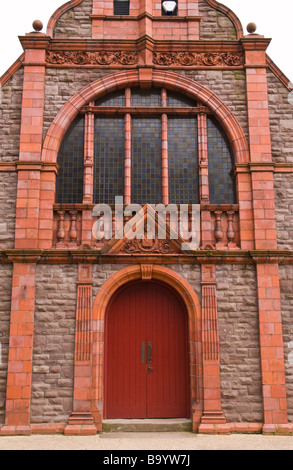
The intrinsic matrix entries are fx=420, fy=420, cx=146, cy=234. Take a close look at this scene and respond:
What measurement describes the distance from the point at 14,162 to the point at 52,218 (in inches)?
61.9

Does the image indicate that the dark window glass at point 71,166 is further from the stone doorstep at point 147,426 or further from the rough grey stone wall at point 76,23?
the stone doorstep at point 147,426

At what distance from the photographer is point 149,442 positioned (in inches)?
307

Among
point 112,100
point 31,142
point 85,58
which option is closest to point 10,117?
point 31,142

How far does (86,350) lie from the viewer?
862cm

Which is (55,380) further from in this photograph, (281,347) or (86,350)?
Result: (281,347)

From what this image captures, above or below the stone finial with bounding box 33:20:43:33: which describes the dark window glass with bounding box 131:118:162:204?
below

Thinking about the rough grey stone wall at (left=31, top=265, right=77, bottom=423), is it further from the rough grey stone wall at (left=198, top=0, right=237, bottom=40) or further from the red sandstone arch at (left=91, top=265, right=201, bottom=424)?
the rough grey stone wall at (left=198, top=0, right=237, bottom=40)

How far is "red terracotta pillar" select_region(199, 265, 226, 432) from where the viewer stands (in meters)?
8.45


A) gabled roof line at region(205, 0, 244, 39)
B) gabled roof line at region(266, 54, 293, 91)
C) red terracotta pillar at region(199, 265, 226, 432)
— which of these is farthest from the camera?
gabled roof line at region(205, 0, 244, 39)

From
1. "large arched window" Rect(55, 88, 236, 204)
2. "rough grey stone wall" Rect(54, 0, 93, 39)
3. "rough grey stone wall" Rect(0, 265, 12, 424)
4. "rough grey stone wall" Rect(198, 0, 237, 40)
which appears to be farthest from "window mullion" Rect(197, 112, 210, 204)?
"rough grey stone wall" Rect(0, 265, 12, 424)

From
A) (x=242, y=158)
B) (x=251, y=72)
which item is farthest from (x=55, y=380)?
(x=251, y=72)

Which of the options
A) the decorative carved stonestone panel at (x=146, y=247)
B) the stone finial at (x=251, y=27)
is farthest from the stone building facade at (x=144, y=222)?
the stone finial at (x=251, y=27)

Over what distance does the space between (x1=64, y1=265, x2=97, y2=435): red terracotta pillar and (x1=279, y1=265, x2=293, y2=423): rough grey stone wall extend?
13.2 ft
